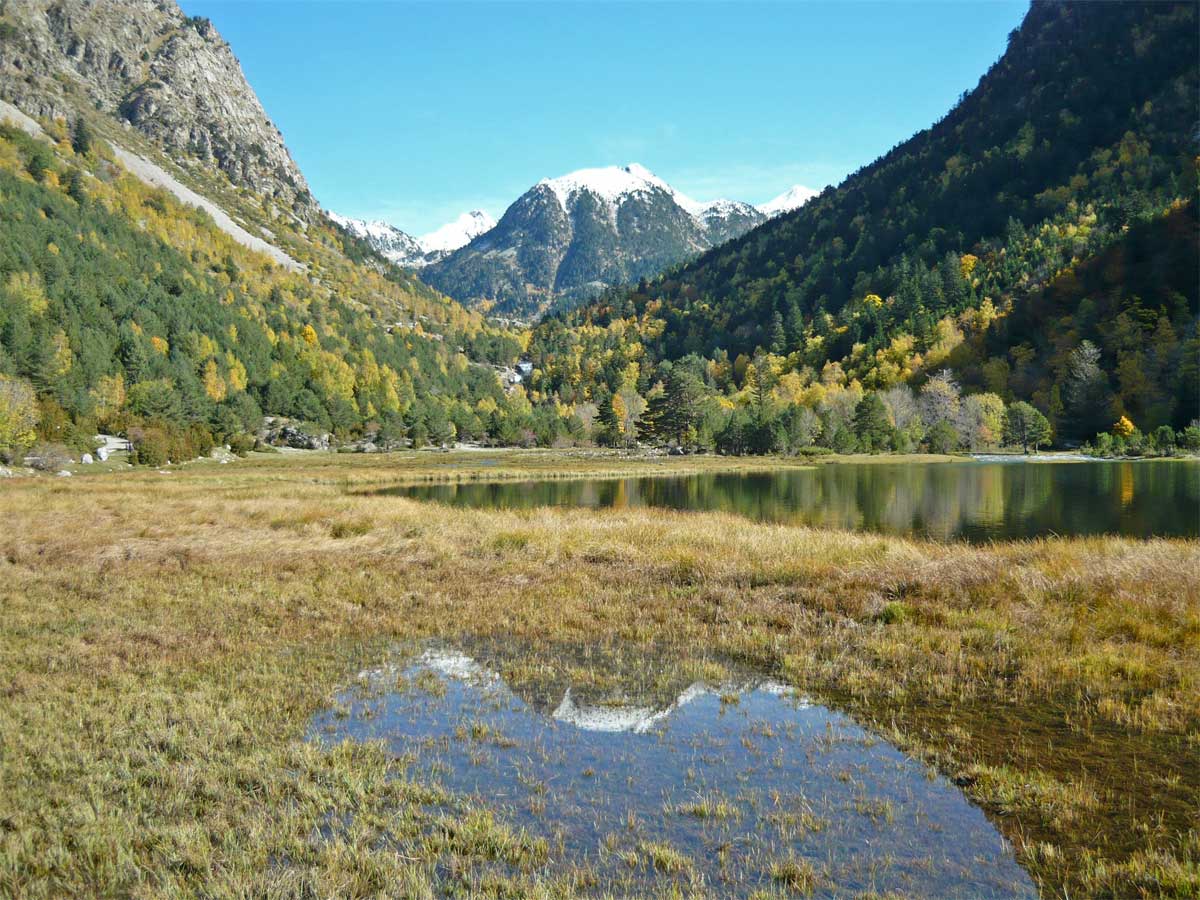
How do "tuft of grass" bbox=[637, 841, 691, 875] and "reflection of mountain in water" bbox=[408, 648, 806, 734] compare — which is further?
"reflection of mountain in water" bbox=[408, 648, 806, 734]

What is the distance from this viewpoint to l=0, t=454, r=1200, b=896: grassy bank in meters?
6.64

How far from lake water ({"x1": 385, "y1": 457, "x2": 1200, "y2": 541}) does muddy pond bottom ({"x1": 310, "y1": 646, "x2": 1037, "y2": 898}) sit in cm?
2611

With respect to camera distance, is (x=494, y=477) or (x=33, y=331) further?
(x=33, y=331)

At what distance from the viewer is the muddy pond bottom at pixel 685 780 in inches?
253

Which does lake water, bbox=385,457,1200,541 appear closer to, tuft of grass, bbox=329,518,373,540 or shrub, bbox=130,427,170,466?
tuft of grass, bbox=329,518,373,540

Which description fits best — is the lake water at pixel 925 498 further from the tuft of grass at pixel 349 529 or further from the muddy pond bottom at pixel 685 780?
the muddy pond bottom at pixel 685 780

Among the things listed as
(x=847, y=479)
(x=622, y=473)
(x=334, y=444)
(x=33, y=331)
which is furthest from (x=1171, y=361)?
(x=33, y=331)

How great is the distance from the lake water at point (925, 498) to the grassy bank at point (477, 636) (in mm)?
15626

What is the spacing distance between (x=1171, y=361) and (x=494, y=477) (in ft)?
405

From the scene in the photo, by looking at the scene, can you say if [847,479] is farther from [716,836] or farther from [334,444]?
[334,444]

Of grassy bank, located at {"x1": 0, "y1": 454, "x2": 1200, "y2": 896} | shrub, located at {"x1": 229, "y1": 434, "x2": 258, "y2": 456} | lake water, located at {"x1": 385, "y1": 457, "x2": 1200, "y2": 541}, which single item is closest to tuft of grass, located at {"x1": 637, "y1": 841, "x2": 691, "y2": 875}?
grassy bank, located at {"x1": 0, "y1": 454, "x2": 1200, "y2": 896}

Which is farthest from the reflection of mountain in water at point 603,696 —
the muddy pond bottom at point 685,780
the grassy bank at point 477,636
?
the grassy bank at point 477,636

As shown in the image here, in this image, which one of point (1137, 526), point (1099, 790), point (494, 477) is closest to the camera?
point (1099, 790)

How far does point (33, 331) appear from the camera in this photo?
112688 millimetres
